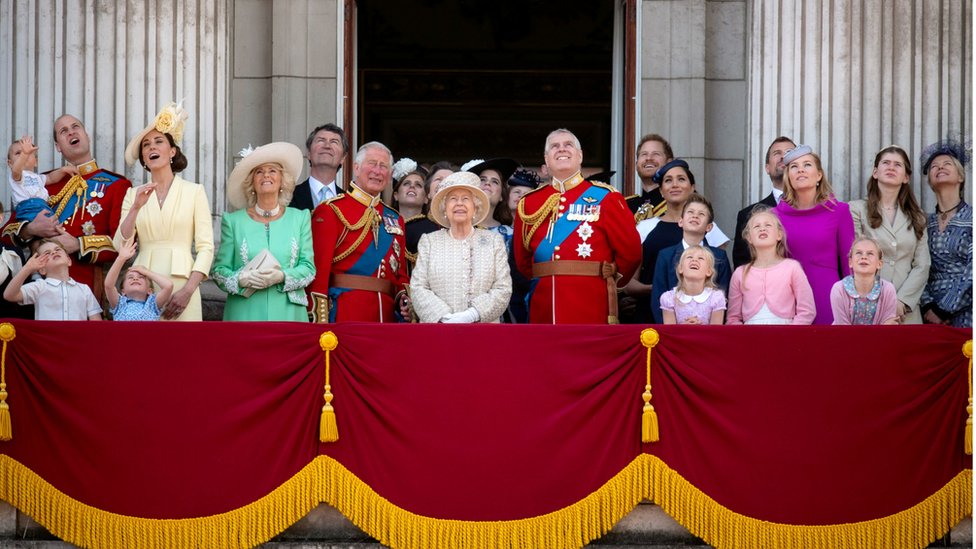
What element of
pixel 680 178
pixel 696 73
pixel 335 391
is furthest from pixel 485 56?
pixel 335 391

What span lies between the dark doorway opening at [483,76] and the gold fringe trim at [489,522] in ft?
30.4

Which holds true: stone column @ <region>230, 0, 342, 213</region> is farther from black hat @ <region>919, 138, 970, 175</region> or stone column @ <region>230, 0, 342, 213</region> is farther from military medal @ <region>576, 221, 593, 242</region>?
black hat @ <region>919, 138, 970, 175</region>

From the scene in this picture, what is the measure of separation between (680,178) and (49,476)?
390 cm

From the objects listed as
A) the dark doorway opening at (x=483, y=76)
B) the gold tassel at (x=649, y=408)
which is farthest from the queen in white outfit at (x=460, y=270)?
the dark doorway opening at (x=483, y=76)

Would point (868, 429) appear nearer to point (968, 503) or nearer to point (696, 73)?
point (968, 503)

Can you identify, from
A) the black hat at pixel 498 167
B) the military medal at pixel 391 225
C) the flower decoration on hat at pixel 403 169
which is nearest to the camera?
the military medal at pixel 391 225

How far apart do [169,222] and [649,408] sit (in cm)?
280

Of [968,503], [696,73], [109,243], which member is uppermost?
[696,73]

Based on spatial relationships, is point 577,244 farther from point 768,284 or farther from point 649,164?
point 649,164

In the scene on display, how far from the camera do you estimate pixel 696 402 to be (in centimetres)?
811

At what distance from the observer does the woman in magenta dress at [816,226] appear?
29.9 ft

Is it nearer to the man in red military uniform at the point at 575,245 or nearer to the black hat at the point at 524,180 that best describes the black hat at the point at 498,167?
the black hat at the point at 524,180

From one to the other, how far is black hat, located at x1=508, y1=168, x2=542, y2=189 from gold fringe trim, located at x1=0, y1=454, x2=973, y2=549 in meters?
2.59

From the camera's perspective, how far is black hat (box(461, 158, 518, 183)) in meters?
10.4
